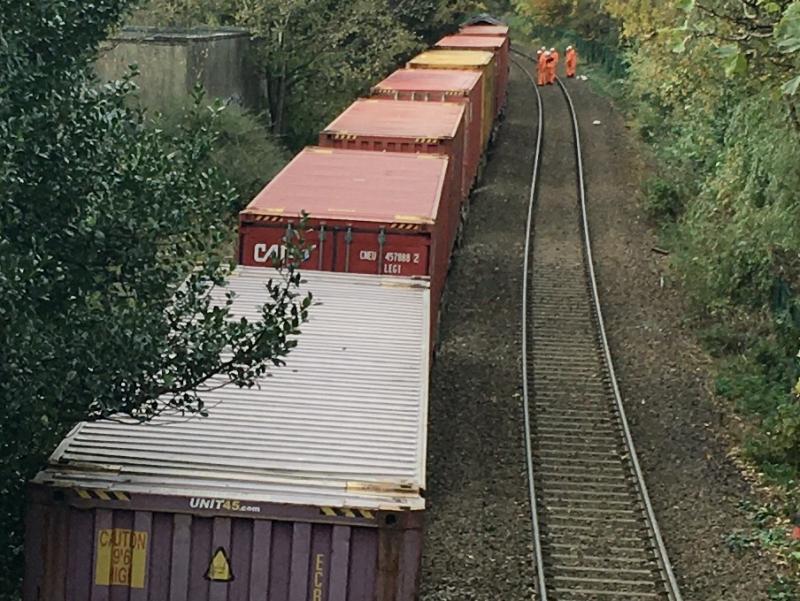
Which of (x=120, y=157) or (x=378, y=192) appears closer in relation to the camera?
(x=120, y=157)

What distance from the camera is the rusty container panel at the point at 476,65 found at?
31.2 m

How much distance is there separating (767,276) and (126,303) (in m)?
12.5

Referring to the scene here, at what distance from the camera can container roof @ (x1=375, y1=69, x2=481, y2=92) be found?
2569 cm

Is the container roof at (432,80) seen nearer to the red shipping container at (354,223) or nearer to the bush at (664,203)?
the bush at (664,203)

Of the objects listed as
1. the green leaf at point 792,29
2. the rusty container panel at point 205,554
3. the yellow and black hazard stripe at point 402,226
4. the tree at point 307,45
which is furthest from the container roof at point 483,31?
the rusty container panel at point 205,554

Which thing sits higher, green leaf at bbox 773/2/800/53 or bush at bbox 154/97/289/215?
green leaf at bbox 773/2/800/53

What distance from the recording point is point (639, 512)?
13.0 metres

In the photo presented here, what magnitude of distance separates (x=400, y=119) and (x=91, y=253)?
1411 centimetres

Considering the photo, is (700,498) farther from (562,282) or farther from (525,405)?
(562,282)

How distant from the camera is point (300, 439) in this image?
8.37 metres

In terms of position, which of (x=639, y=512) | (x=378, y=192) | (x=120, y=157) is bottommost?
(x=639, y=512)

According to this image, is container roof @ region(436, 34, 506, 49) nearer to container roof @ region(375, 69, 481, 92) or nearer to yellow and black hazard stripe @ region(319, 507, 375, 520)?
container roof @ region(375, 69, 481, 92)

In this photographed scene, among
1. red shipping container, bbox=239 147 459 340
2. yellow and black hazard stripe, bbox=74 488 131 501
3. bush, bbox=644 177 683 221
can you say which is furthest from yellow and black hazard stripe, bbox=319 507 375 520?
bush, bbox=644 177 683 221

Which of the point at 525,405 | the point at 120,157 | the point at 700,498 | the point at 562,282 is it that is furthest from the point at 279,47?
the point at 120,157
